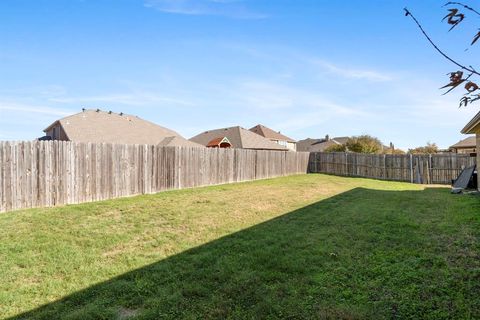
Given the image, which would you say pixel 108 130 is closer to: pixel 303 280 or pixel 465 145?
pixel 303 280

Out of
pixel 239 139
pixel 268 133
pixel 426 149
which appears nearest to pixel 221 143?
pixel 239 139

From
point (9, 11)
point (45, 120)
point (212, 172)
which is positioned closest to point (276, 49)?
point (212, 172)

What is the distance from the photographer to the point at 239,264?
15.7 feet

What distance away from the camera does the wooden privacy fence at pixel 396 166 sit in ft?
59.7

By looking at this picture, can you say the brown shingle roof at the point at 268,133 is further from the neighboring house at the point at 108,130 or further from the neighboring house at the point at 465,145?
the neighboring house at the point at 465,145

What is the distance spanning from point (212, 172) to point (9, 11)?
9838 mm

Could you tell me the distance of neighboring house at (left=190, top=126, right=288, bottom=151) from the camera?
115 feet

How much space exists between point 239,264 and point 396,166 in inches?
746

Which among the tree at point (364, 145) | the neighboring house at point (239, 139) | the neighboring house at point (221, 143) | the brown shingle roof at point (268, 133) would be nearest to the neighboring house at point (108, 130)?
the neighboring house at point (221, 143)

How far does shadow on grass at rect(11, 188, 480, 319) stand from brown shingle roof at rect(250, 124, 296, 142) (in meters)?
40.3

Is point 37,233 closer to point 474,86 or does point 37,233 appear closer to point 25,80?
point 474,86

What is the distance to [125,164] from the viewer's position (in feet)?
36.4

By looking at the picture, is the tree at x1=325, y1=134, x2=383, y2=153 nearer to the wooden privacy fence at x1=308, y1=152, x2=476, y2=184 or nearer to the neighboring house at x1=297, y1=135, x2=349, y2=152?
the wooden privacy fence at x1=308, y1=152, x2=476, y2=184

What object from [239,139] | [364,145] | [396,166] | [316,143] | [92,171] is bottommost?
[396,166]
